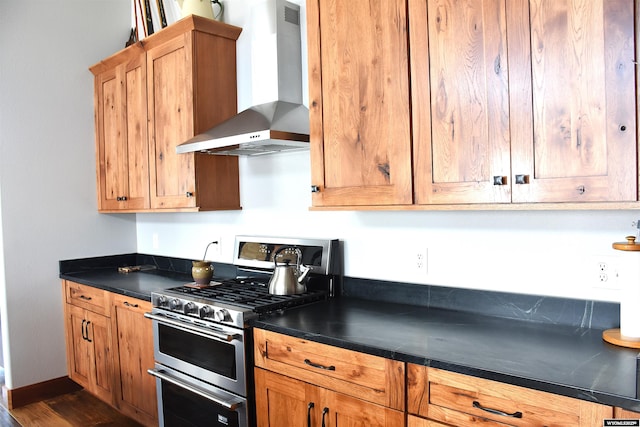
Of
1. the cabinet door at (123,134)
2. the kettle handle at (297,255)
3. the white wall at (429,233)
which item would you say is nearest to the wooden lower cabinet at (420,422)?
the white wall at (429,233)

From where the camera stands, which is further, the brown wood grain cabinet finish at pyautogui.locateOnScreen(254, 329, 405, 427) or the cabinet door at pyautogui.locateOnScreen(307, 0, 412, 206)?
the cabinet door at pyautogui.locateOnScreen(307, 0, 412, 206)

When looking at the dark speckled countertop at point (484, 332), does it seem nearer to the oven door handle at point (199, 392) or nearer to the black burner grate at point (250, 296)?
the black burner grate at point (250, 296)

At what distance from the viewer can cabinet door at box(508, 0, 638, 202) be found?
1343mm

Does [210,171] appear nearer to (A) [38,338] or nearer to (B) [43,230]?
(B) [43,230]

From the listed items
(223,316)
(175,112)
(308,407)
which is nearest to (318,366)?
(308,407)

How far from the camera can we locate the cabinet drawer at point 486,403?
1.25 m

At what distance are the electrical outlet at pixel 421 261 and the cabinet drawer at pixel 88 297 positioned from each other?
1.94 meters

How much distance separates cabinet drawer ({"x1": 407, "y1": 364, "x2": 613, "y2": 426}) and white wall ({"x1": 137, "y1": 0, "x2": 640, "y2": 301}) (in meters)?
0.63

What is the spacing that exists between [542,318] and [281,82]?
64.4 inches

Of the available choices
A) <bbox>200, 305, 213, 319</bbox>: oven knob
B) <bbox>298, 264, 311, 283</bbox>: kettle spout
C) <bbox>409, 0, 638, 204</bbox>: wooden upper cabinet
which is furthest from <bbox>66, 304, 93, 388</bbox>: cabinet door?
<bbox>409, 0, 638, 204</bbox>: wooden upper cabinet

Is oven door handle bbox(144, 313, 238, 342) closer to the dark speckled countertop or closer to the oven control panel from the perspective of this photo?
the dark speckled countertop

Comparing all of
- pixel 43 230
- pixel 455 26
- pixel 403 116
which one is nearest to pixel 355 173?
pixel 403 116

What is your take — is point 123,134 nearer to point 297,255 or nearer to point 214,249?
point 214,249

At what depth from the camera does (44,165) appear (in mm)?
3543
